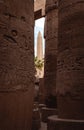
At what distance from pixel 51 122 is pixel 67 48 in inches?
72.1

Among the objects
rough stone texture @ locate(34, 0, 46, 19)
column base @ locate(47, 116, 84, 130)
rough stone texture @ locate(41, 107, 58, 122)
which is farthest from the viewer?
rough stone texture @ locate(34, 0, 46, 19)

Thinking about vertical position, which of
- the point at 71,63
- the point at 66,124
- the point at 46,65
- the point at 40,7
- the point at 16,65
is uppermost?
the point at 40,7

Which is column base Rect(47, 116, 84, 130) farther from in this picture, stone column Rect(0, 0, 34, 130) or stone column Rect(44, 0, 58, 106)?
stone column Rect(44, 0, 58, 106)

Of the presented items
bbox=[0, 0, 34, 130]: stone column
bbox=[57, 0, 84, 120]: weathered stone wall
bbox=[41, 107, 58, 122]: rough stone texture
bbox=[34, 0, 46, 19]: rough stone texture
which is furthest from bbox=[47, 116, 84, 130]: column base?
bbox=[34, 0, 46, 19]: rough stone texture

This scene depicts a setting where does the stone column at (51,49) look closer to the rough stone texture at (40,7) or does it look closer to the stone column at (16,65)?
the rough stone texture at (40,7)

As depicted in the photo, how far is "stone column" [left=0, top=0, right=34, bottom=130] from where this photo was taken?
398 centimetres

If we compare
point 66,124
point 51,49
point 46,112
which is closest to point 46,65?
point 51,49

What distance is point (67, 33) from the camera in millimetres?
7547

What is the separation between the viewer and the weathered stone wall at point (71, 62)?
23.5 ft

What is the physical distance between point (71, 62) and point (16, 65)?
11.1ft

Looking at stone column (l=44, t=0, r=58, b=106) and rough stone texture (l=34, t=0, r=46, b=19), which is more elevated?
rough stone texture (l=34, t=0, r=46, b=19)

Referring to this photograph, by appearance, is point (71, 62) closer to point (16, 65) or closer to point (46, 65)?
point (16, 65)

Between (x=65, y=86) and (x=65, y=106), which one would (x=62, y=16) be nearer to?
(x=65, y=86)

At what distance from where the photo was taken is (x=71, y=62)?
24.2 ft
